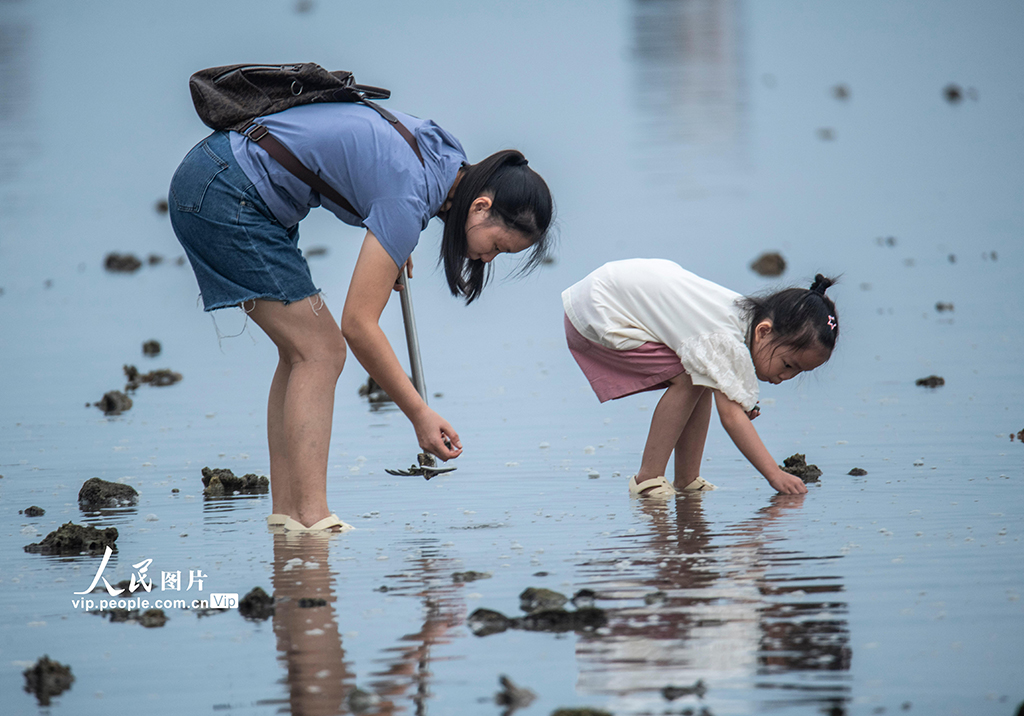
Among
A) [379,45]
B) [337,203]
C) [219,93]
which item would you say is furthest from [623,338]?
[379,45]

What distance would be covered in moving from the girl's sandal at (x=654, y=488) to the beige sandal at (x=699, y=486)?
0.12 metres

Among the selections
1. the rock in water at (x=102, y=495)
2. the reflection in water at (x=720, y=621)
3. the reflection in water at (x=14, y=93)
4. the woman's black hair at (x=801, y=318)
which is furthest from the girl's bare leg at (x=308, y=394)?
the reflection in water at (x=14, y=93)

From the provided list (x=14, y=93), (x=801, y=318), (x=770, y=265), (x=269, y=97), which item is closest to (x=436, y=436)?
(x=269, y=97)

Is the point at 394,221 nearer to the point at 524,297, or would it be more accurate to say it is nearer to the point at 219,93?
the point at 219,93

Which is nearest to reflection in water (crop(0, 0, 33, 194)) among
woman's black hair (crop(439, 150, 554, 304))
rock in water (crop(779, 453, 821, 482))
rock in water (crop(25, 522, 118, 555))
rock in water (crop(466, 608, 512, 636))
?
rock in water (crop(25, 522, 118, 555))

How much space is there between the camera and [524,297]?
8.68 meters

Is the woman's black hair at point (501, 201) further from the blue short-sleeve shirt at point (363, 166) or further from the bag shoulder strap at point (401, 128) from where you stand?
the bag shoulder strap at point (401, 128)

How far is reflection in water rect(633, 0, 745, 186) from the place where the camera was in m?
13.6

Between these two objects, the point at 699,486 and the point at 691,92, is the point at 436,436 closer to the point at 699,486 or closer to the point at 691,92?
the point at 699,486

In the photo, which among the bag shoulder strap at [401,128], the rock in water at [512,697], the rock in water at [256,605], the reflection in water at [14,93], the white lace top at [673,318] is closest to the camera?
the rock in water at [512,697]

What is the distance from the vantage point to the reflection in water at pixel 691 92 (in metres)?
13.6

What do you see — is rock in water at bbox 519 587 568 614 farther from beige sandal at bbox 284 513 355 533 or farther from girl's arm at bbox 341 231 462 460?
beige sandal at bbox 284 513 355 533

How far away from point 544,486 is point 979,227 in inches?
231

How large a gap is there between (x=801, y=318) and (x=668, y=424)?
0.58 metres
